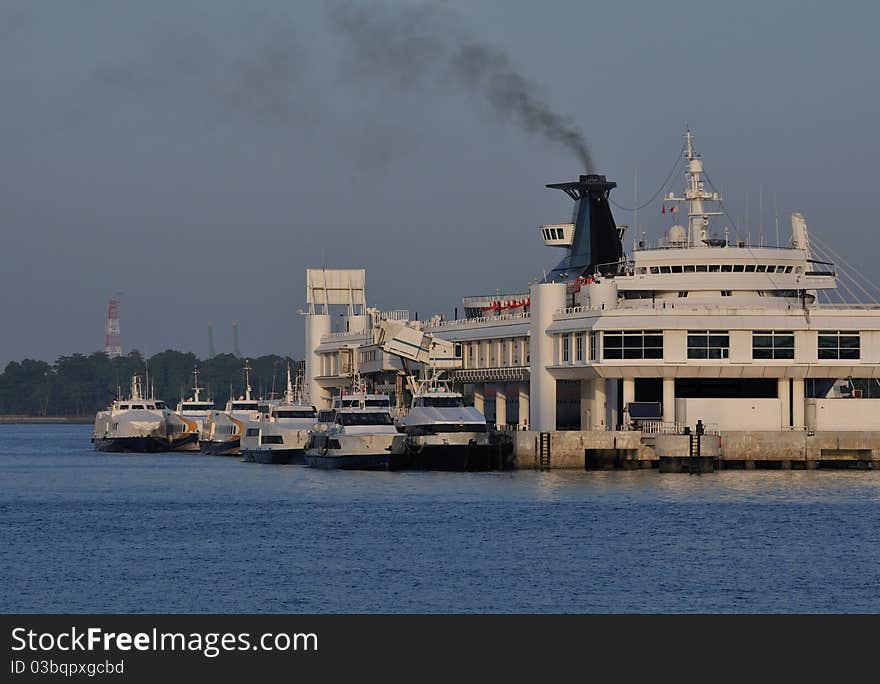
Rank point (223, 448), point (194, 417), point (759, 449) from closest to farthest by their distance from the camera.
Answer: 1. point (759, 449)
2. point (223, 448)
3. point (194, 417)

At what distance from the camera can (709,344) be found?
110m

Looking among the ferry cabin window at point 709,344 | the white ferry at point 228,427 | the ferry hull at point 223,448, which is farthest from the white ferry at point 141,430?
the ferry cabin window at point 709,344

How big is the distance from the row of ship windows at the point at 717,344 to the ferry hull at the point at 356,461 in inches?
556

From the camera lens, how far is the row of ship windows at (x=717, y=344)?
359ft

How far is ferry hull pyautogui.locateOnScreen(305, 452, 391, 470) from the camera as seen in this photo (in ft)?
364

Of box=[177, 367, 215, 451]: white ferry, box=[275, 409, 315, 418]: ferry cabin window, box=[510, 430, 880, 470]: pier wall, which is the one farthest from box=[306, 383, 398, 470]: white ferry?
box=[177, 367, 215, 451]: white ferry

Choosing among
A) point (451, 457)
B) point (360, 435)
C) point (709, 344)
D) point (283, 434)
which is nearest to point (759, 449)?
point (709, 344)

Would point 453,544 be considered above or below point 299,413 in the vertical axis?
below

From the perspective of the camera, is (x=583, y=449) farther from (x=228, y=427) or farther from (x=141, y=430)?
(x=141, y=430)

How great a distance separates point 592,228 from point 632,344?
25.2 m

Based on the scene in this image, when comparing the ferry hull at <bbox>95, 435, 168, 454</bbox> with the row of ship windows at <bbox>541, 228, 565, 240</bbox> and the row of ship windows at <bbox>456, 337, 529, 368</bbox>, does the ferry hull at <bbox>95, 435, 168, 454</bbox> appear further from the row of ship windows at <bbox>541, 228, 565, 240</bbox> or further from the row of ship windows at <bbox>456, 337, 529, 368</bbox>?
the row of ship windows at <bbox>541, 228, 565, 240</bbox>

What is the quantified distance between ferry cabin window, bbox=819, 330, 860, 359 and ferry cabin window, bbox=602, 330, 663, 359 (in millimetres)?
9963
